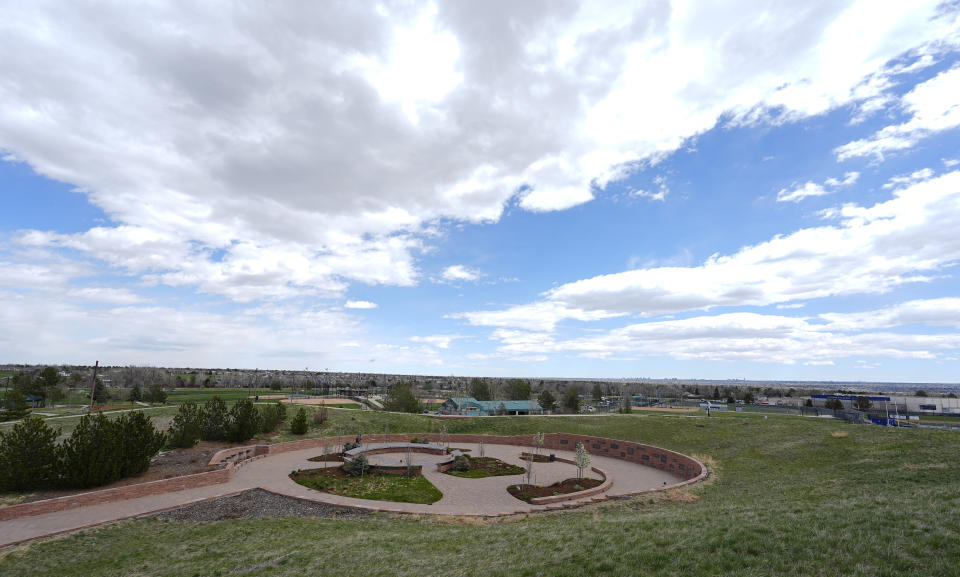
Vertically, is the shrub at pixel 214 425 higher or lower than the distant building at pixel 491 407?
higher

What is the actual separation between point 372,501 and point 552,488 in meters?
8.65

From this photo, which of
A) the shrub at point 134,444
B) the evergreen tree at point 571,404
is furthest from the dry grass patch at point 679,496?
the evergreen tree at point 571,404

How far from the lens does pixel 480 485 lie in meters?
22.5

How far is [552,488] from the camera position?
69.7 ft

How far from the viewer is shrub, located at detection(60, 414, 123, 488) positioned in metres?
19.4

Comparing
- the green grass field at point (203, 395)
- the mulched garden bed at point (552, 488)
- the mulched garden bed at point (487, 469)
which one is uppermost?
the mulched garden bed at point (552, 488)

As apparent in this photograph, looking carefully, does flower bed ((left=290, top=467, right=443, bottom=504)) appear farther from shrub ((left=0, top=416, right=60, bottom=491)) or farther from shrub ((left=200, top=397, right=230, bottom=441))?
shrub ((left=200, top=397, right=230, bottom=441))

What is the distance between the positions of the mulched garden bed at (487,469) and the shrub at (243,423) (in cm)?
1607

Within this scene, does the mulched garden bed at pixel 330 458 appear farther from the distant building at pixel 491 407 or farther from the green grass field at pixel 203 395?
the green grass field at pixel 203 395

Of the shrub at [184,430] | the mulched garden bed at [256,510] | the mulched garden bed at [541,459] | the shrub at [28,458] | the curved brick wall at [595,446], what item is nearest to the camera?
the mulched garden bed at [256,510]

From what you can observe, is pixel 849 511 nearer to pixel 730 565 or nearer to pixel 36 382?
pixel 730 565

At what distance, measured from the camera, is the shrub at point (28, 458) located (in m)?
18.4

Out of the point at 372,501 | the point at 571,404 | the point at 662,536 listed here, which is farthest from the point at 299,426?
the point at 571,404

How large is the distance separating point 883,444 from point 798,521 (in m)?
15.8
